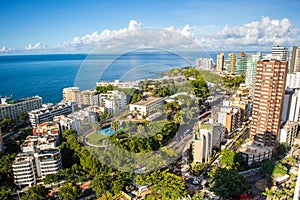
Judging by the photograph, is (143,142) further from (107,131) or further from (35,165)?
(35,165)

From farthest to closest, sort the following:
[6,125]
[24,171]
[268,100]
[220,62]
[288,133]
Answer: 1. [220,62]
2. [6,125]
3. [288,133]
4. [268,100]
5. [24,171]

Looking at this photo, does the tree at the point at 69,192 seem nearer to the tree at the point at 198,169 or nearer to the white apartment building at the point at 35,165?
the white apartment building at the point at 35,165

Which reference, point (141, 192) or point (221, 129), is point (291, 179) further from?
point (141, 192)

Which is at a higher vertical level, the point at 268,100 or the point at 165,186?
the point at 268,100

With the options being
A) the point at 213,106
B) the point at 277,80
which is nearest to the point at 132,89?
the point at 213,106

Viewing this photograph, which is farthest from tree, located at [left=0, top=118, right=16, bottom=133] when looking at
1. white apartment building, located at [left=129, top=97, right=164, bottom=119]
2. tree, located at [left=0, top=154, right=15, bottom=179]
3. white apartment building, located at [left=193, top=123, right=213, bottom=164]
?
white apartment building, located at [left=193, top=123, right=213, bottom=164]

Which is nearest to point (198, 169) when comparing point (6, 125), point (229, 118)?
point (229, 118)
